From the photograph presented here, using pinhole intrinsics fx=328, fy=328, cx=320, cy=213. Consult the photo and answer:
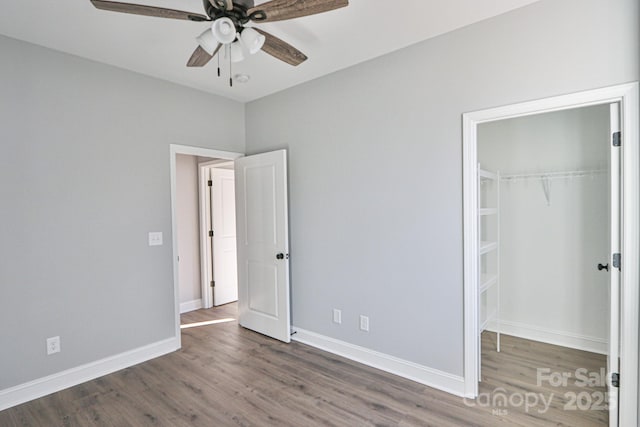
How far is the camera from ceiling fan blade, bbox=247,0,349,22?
1.58 metres

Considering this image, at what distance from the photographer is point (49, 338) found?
2.61m

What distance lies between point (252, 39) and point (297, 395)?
2.46 meters

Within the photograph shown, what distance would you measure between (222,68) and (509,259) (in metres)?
3.51

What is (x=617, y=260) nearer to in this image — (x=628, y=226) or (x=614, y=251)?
(x=614, y=251)

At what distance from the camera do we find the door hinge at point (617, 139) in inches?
74.6

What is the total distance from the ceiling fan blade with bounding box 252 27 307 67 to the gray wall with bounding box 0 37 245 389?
70.0 inches

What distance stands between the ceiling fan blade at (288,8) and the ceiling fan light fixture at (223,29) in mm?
112

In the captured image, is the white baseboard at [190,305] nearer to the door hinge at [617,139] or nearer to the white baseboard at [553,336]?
the white baseboard at [553,336]

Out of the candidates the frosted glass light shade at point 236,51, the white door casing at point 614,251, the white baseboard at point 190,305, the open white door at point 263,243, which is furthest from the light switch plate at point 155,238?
the white door casing at point 614,251

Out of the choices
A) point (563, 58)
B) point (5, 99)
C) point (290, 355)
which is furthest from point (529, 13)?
point (5, 99)

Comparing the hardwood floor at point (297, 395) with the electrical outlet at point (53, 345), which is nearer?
the hardwood floor at point (297, 395)

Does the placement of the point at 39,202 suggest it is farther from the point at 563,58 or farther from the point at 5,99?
the point at 563,58

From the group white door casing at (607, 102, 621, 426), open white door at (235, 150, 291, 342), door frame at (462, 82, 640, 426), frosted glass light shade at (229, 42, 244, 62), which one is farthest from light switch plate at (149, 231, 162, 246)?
white door casing at (607, 102, 621, 426)

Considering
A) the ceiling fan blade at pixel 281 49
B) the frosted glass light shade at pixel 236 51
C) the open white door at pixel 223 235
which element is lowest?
the open white door at pixel 223 235
